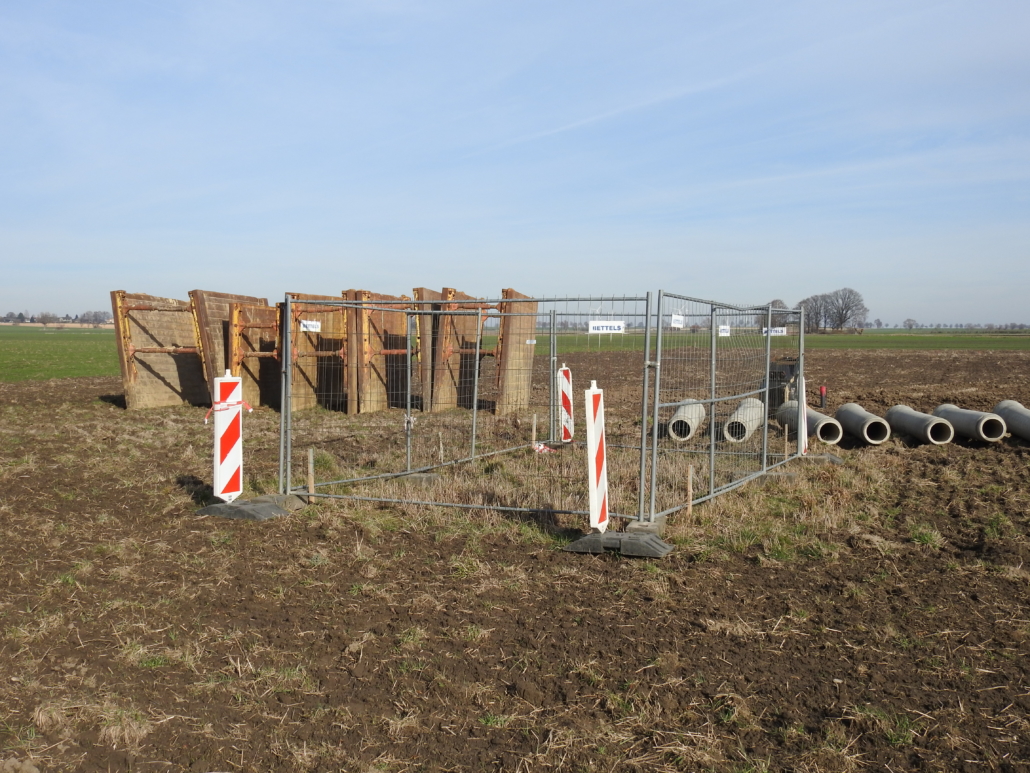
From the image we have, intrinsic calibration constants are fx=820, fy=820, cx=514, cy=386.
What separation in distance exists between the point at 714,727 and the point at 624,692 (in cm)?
52

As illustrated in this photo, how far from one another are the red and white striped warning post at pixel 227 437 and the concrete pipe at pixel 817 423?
7.03m

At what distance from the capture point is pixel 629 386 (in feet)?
70.6

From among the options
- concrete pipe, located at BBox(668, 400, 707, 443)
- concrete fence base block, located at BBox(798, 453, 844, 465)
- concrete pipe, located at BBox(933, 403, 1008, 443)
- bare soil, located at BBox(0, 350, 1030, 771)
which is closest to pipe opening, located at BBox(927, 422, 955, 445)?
concrete pipe, located at BBox(933, 403, 1008, 443)

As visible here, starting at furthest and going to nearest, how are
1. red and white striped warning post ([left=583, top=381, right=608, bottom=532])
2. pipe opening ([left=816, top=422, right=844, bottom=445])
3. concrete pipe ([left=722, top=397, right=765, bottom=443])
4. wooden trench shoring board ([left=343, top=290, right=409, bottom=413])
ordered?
wooden trench shoring board ([left=343, top=290, right=409, bottom=413]) < pipe opening ([left=816, top=422, right=844, bottom=445]) < concrete pipe ([left=722, top=397, right=765, bottom=443]) < red and white striped warning post ([left=583, top=381, right=608, bottom=532])

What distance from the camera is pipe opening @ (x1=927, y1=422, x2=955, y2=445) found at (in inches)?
433

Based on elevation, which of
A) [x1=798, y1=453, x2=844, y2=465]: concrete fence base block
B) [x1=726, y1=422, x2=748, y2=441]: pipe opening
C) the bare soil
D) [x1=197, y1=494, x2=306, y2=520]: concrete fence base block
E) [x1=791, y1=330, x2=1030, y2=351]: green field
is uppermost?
[x1=791, y1=330, x2=1030, y2=351]: green field

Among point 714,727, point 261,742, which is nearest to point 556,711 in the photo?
point 714,727

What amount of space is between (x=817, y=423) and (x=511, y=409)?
18.8 ft

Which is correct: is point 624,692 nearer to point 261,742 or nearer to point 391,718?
point 391,718

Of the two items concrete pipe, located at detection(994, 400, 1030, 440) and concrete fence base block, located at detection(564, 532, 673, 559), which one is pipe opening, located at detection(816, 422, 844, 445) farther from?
→ concrete fence base block, located at detection(564, 532, 673, 559)

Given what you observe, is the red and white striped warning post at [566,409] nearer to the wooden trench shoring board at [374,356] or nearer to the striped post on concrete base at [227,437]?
the striped post on concrete base at [227,437]

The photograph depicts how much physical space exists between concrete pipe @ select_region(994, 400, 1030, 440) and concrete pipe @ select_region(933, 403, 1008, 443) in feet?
0.29

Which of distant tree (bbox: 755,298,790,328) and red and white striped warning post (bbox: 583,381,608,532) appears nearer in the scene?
red and white striped warning post (bbox: 583,381,608,532)

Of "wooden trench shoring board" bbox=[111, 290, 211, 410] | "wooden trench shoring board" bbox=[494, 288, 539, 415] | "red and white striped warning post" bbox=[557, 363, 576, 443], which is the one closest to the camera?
"red and white striped warning post" bbox=[557, 363, 576, 443]
